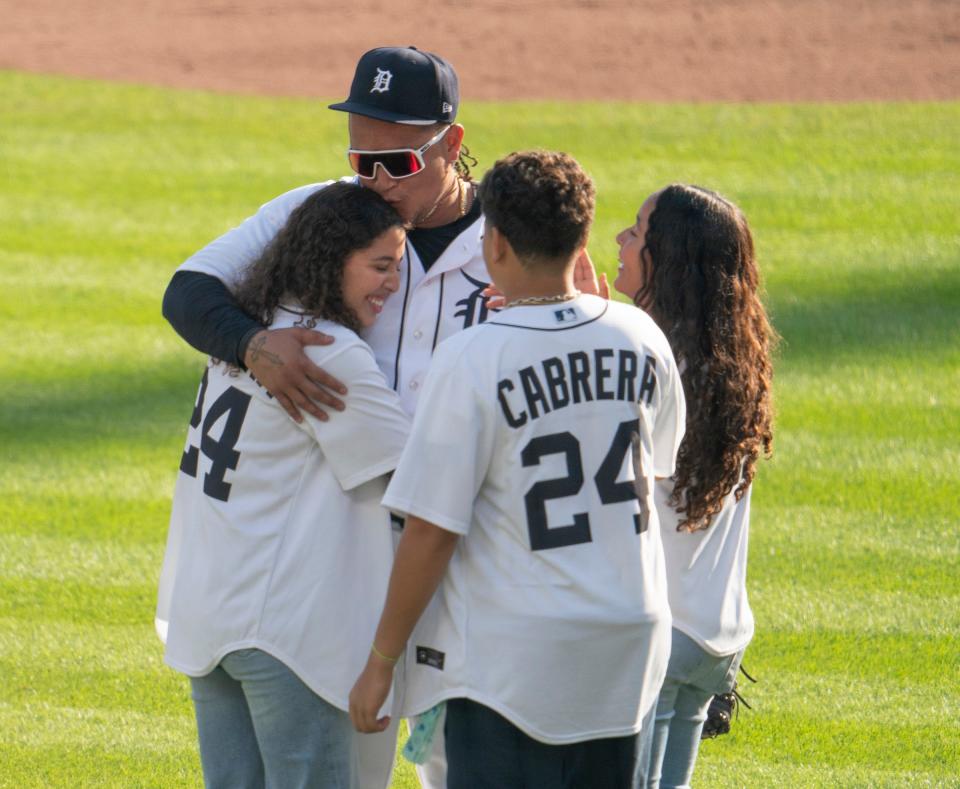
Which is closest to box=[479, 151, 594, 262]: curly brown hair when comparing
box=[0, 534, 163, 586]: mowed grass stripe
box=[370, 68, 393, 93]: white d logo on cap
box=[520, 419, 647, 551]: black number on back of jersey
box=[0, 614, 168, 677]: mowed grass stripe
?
box=[520, 419, 647, 551]: black number on back of jersey

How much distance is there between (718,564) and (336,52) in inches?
507

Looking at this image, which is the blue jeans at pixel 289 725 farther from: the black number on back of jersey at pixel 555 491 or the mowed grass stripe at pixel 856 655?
the mowed grass stripe at pixel 856 655

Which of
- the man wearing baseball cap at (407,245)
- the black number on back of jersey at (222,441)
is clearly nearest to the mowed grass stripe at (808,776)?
the man wearing baseball cap at (407,245)

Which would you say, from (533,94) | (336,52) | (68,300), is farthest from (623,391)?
(336,52)

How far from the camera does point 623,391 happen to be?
254cm

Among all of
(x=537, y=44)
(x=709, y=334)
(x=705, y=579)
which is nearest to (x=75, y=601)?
(x=705, y=579)

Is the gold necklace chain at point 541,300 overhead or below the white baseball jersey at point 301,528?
overhead

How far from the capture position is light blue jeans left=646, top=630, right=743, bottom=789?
2.99 metres

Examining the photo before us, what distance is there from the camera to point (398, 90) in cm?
318

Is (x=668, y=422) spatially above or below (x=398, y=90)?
below

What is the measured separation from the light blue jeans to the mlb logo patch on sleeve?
1.91ft

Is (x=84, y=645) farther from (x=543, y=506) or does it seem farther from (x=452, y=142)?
(x=543, y=506)

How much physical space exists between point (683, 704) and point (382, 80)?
1.56 meters

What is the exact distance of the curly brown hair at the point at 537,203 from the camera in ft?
8.25
